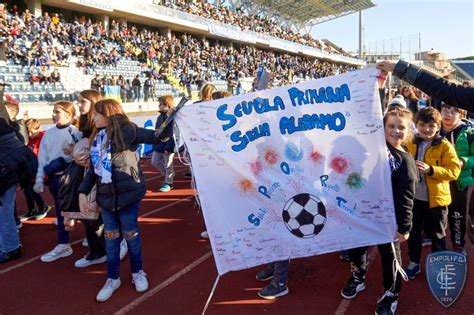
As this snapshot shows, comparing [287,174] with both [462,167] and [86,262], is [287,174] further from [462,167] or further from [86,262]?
[86,262]

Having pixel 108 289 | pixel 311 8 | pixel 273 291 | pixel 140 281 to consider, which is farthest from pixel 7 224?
pixel 311 8

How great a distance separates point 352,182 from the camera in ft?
10.6

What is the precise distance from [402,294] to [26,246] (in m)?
4.41

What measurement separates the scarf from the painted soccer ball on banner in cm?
157

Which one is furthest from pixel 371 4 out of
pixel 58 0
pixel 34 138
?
pixel 34 138

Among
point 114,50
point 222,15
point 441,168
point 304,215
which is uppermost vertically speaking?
point 222,15

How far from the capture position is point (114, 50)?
2256cm

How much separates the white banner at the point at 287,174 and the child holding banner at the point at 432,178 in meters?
0.75

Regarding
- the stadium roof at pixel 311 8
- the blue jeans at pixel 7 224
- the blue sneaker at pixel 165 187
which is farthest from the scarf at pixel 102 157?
the stadium roof at pixel 311 8

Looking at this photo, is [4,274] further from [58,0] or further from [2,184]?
[58,0]

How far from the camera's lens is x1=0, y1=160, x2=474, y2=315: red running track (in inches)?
135

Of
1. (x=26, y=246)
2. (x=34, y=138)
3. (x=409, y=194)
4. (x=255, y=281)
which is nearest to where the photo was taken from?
(x=409, y=194)

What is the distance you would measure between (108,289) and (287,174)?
1.98 m

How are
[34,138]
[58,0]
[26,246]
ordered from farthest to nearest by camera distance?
[58,0] < [34,138] < [26,246]
